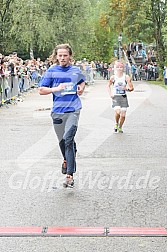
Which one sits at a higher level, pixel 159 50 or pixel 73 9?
pixel 73 9

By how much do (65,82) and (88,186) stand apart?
1.39 metres

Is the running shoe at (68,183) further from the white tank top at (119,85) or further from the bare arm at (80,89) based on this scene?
the white tank top at (119,85)

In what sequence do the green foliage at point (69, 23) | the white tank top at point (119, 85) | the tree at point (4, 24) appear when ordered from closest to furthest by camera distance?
the white tank top at point (119, 85)
the green foliage at point (69, 23)
the tree at point (4, 24)

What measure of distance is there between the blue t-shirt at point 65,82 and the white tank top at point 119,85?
6.03 metres

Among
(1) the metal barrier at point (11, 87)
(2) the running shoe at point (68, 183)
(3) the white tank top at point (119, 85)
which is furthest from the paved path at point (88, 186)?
(1) the metal barrier at point (11, 87)

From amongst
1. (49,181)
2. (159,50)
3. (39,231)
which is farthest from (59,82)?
(159,50)

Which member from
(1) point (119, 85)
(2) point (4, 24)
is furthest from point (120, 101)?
(2) point (4, 24)

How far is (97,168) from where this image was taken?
9211mm

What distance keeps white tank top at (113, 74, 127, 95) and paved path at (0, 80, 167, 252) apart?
969 millimetres

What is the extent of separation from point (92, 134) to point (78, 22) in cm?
3445

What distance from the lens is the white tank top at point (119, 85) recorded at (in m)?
13.9

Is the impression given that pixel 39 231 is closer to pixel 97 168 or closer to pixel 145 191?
pixel 145 191

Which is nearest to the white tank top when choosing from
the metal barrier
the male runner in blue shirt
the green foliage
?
the male runner in blue shirt

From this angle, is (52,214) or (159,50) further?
(159,50)
